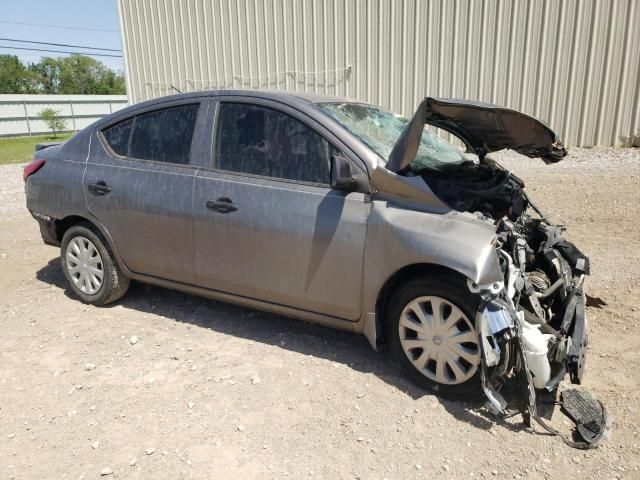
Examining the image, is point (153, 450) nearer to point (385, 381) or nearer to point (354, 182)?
point (385, 381)

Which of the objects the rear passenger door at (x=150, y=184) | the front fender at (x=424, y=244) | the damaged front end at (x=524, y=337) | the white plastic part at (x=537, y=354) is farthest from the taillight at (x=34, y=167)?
the white plastic part at (x=537, y=354)

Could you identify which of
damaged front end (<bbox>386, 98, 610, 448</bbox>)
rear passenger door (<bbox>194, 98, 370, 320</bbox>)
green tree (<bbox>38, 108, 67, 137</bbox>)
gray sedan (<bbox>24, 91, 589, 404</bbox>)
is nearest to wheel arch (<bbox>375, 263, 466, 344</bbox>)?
gray sedan (<bbox>24, 91, 589, 404</bbox>)

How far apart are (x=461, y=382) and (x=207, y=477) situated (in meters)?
1.47

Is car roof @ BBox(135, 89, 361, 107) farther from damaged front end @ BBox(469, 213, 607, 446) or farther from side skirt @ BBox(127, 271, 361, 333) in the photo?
damaged front end @ BBox(469, 213, 607, 446)

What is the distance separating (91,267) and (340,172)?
253cm

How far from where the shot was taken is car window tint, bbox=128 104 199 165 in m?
3.89

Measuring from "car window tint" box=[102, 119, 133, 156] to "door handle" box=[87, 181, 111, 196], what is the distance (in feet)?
0.95

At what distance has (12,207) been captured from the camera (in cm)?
898

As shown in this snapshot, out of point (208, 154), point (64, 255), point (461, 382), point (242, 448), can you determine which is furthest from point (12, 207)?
point (461, 382)

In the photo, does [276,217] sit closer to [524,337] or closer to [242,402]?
[242,402]

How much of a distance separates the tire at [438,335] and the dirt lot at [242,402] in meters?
0.13

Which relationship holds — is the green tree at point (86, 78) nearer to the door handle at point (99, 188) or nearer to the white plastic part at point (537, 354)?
the door handle at point (99, 188)

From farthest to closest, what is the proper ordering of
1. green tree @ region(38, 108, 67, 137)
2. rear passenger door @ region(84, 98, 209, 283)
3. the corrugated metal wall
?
1. green tree @ region(38, 108, 67, 137)
2. the corrugated metal wall
3. rear passenger door @ region(84, 98, 209, 283)

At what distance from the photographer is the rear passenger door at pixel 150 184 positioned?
151 inches
